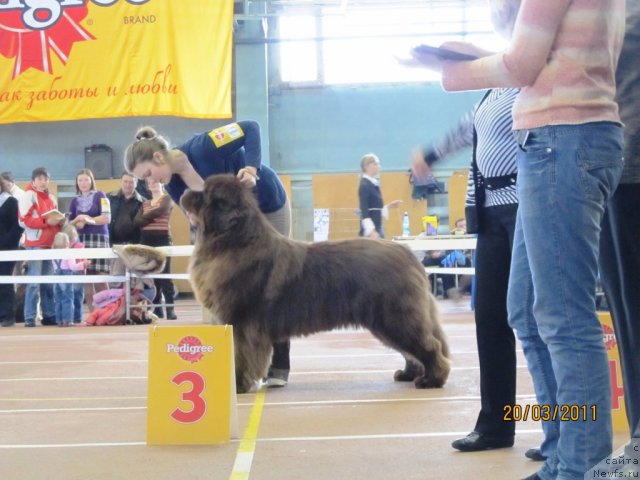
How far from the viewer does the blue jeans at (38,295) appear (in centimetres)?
904

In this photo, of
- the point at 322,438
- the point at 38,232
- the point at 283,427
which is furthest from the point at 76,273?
the point at 322,438

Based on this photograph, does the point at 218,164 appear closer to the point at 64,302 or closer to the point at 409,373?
the point at 409,373

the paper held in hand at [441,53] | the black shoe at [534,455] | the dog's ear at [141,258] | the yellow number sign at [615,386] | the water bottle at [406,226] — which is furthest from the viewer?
the water bottle at [406,226]

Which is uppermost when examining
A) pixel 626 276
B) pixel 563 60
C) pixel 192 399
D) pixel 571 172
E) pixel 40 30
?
pixel 40 30

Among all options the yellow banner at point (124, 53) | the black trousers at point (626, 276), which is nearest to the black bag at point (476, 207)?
the black trousers at point (626, 276)

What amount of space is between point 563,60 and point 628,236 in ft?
1.86

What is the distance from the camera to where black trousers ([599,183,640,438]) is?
2.10m

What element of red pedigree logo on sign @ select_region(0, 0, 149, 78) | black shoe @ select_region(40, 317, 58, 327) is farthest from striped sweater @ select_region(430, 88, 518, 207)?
red pedigree logo on sign @ select_region(0, 0, 149, 78)

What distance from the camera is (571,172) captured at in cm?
179

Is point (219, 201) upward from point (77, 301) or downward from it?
upward

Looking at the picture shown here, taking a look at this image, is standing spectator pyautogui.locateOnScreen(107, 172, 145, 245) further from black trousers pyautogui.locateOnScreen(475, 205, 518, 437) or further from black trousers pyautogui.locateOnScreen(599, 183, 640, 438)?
black trousers pyautogui.locateOnScreen(599, 183, 640, 438)

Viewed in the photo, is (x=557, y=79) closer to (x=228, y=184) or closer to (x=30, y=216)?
(x=228, y=184)

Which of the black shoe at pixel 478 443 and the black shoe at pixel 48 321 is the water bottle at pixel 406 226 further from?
the black shoe at pixel 478 443

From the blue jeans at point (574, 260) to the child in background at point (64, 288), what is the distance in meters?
8.06
